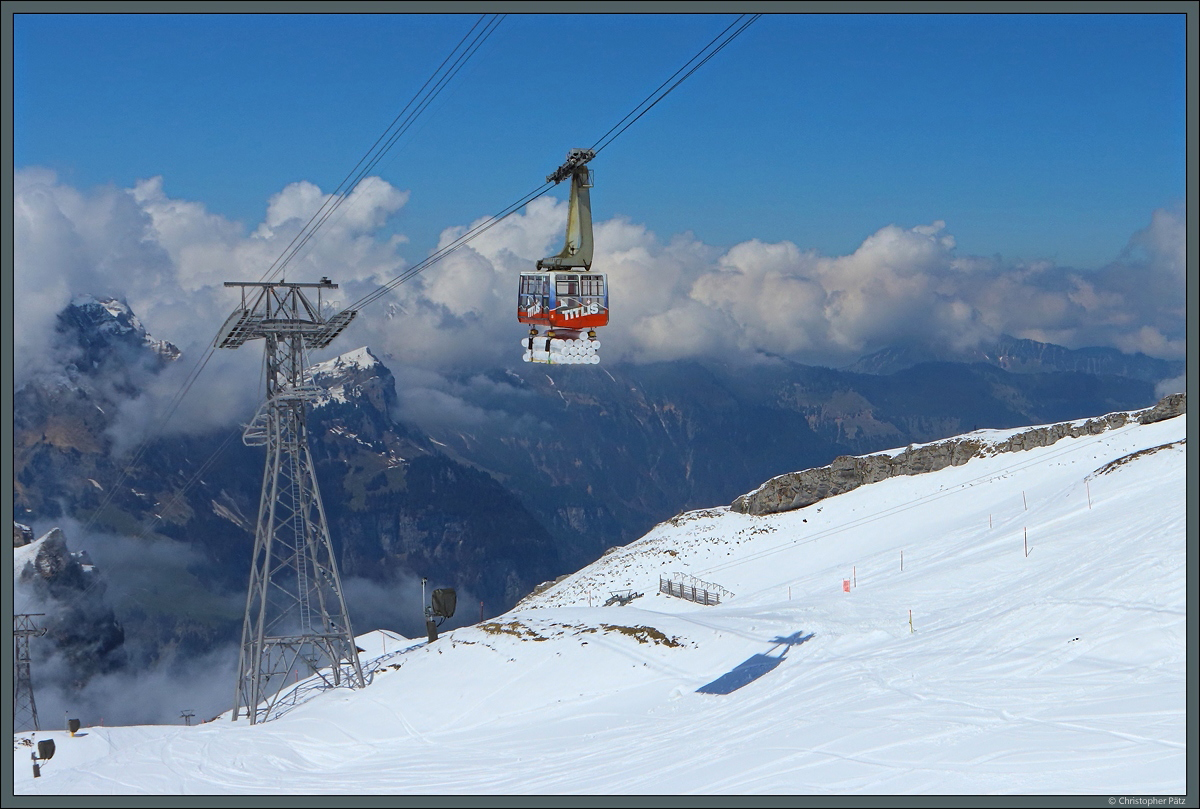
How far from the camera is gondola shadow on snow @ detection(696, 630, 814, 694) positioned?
40.2 meters

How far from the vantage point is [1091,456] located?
76.4m

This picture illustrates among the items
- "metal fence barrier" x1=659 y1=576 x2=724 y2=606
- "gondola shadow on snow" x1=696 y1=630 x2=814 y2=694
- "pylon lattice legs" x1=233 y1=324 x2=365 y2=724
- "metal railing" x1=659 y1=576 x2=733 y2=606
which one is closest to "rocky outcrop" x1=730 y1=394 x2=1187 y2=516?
"metal railing" x1=659 y1=576 x2=733 y2=606

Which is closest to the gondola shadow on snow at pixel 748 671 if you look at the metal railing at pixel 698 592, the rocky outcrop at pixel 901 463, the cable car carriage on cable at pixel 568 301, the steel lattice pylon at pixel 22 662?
the cable car carriage on cable at pixel 568 301

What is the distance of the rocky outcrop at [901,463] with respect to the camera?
288ft

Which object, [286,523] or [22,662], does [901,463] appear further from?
[22,662]

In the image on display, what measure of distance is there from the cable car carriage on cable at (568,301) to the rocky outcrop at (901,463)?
5976cm

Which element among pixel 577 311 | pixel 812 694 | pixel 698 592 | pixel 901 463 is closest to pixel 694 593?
pixel 698 592

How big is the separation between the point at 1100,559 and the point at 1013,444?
145 feet

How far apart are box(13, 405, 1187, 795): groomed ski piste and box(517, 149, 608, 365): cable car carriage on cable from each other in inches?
467

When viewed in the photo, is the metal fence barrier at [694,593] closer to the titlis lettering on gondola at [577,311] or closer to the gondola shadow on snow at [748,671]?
the gondola shadow on snow at [748,671]

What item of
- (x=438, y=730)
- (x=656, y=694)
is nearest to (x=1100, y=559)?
(x=656, y=694)

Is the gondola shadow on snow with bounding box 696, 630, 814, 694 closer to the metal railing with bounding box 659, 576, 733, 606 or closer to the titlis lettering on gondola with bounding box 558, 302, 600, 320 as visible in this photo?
the titlis lettering on gondola with bounding box 558, 302, 600, 320

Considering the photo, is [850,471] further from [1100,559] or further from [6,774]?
[6,774]

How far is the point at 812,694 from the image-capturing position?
37.2 metres
